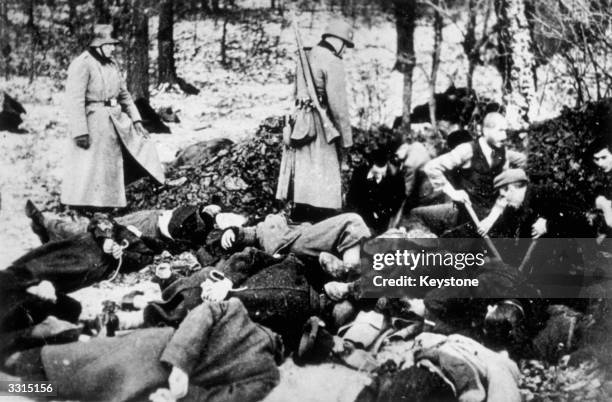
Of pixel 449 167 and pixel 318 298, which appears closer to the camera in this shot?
pixel 318 298

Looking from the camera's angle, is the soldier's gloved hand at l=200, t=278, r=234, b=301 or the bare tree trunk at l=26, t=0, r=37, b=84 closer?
the soldier's gloved hand at l=200, t=278, r=234, b=301

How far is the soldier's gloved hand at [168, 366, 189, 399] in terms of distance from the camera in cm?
432

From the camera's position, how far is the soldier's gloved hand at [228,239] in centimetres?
533

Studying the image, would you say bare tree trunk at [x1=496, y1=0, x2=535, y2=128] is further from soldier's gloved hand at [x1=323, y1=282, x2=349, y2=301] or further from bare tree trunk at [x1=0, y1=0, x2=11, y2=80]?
bare tree trunk at [x1=0, y1=0, x2=11, y2=80]

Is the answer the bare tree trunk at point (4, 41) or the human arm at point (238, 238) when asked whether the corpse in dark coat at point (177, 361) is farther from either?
the bare tree trunk at point (4, 41)

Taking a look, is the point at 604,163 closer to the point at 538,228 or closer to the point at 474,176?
the point at 538,228

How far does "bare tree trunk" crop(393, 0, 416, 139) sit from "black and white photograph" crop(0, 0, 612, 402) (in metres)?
0.02

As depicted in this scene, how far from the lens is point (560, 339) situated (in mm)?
4883

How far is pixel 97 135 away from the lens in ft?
19.3

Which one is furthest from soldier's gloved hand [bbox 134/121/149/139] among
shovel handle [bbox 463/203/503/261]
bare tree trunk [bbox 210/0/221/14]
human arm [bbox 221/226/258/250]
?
shovel handle [bbox 463/203/503/261]

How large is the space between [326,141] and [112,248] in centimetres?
200

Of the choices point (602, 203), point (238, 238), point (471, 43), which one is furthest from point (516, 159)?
point (238, 238)

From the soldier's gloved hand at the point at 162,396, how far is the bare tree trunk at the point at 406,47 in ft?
11.3

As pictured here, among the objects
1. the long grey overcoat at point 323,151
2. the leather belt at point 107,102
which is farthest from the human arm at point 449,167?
the leather belt at point 107,102
